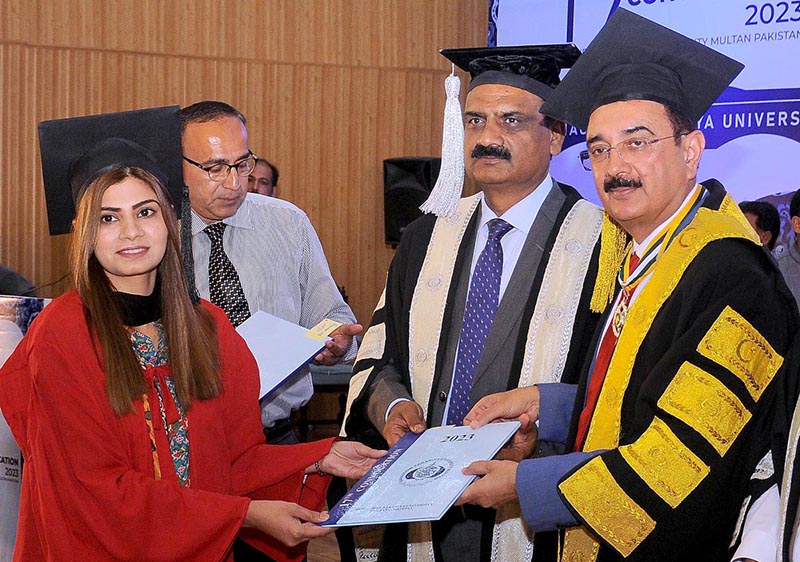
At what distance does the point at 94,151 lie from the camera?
8.12 ft

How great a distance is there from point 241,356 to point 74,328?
461 mm

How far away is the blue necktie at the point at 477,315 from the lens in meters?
2.78

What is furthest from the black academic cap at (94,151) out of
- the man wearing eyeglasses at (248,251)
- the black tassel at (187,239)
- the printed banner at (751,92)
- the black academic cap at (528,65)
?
the printed banner at (751,92)

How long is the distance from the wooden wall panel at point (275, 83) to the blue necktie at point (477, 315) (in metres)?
5.61

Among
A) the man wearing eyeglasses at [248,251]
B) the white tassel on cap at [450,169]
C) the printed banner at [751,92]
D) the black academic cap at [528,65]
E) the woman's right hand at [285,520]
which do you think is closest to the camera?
the woman's right hand at [285,520]

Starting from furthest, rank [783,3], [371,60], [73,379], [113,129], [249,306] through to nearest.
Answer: [371,60] < [783,3] < [249,306] < [113,129] < [73,379]

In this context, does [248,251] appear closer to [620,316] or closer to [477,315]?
[477,315]

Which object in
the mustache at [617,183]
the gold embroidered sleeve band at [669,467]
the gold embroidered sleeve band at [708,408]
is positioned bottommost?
the gold embroidered sleeve band at [669,467]

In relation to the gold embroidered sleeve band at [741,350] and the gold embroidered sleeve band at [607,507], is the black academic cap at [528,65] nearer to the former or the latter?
the gold embroidered sleeve band at [741,350]

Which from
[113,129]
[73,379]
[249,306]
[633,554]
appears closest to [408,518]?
[633,554]

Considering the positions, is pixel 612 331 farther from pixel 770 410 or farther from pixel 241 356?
pixel 241 356

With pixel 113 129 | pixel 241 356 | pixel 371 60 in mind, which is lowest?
pixel 241 356

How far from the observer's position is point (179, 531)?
7.52ft

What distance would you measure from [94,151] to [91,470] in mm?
784
